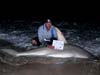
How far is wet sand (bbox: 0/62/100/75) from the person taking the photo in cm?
949

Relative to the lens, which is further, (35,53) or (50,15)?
(50,15)

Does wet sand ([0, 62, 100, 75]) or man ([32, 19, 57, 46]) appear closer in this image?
wet sand ([0, 62, 100, 75])

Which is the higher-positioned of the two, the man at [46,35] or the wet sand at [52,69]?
the man at [46,35]

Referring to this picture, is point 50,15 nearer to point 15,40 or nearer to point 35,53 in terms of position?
point 15,40

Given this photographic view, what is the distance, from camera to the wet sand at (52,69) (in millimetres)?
9486

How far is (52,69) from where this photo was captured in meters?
9.76

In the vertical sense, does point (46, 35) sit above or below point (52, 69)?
above

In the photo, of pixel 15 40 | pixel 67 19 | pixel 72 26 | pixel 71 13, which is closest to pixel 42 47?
pixel 15 40

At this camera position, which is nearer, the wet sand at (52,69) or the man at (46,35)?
the wet sand at (52,69)

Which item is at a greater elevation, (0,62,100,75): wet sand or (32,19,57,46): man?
(32,19,57,46): man

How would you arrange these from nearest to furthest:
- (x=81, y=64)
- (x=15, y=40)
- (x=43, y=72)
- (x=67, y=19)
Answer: (x=43, y=72)
(x=81, y=64)
(x=15, y=40)
(x=67, y=19)

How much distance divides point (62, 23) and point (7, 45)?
5164 mm

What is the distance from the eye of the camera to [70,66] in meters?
10.1

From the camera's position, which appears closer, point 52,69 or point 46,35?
point 52,69
